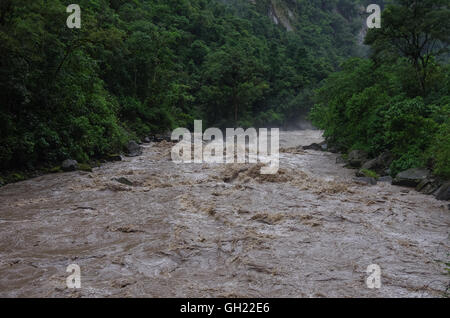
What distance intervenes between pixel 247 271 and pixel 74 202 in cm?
659

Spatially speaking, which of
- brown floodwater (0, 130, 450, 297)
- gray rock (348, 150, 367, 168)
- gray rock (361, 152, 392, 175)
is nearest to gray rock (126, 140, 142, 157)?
brown floodwater (0, 130, 450, 297)

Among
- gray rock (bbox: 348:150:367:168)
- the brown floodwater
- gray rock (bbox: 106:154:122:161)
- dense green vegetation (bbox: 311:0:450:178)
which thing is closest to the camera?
the brown floodwater

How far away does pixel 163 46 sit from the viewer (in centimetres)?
3325

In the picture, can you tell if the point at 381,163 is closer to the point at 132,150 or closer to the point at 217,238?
the point at 217,238

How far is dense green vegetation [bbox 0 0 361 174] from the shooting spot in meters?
13.1

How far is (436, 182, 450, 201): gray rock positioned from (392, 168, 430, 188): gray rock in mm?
1451

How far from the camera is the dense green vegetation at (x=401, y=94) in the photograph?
1519 cm

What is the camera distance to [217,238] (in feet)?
25.4

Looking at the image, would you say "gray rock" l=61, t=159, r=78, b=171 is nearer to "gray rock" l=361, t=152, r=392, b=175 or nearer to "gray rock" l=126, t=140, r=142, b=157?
"gray rock" l=126, t=140, r=142, b=157

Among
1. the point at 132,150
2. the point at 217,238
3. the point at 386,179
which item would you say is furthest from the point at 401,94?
the point at 132,150

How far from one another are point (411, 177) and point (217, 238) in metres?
9.73

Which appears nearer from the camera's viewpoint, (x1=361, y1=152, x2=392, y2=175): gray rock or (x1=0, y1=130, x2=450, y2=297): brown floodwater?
(x1=0, y1=130, x2=450, y2=297): brown floodwater
